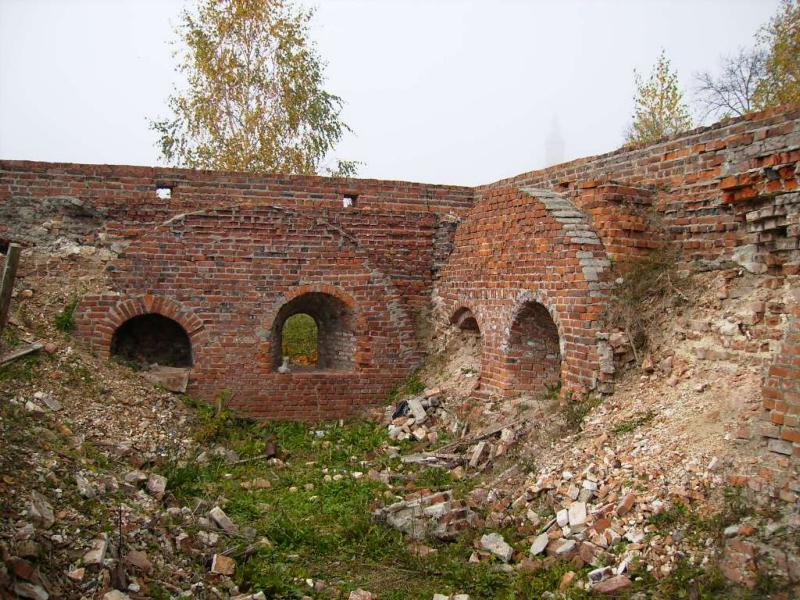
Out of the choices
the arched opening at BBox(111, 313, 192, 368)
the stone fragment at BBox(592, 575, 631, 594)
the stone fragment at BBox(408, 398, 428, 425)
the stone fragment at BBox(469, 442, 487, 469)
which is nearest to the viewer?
the stone fragment at BBox(592, 575, 631, 594)

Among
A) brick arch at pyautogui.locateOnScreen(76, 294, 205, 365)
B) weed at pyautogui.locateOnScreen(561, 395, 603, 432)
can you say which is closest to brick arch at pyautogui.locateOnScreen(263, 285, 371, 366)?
brick arch at pyautogui.locateOnScreen(76, 294, 205, 365)

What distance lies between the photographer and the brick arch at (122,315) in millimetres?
8328

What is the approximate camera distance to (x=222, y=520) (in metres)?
5.59

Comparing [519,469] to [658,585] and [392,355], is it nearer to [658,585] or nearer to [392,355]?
[658,585]

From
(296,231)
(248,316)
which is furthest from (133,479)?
(296,231)

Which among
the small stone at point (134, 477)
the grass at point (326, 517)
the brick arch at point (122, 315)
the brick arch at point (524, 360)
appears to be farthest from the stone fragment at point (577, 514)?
the brick arch at point (122, 315)

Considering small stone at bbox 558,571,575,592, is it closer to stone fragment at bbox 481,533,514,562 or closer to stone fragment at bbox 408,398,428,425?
stone fragment at bbox 481,533,514,562

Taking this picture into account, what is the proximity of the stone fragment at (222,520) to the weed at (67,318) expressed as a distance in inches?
153

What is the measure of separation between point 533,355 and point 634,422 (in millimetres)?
2479

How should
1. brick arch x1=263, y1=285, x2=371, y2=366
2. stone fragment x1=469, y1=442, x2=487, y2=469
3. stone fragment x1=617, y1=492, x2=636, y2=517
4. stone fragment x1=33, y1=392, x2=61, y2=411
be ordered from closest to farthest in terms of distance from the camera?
stone fragment x1=617, y1=492, x2=636, y2=517
stone fragment x1=33, y1=392, x2=61, y2=411
stone fragment x1=469, y1=442, x2=487, y2=469
brick arch x1=263, y1=285, x2=371, y2=366

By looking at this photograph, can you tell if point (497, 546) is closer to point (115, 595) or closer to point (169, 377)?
point (115, 595)

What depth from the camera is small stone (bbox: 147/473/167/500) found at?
19.3 feet

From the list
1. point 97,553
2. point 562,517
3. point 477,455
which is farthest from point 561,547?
point 97,553

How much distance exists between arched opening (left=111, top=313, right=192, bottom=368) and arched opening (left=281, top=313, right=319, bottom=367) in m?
3.54
